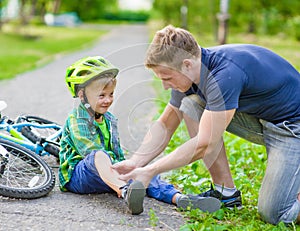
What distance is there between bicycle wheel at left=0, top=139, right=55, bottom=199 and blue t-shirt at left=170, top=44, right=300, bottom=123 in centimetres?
113

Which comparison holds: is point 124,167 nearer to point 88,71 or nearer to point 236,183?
point 88,71

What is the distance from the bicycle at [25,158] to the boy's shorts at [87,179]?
153mm

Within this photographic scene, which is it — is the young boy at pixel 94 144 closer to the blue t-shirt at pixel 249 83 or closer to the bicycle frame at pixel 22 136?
the bicycle frame at pixel 22 136

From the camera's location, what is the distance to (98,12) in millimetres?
64812

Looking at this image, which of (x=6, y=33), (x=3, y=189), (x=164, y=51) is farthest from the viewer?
(x=6, y=33)

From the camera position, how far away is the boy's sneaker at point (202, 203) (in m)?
3.83

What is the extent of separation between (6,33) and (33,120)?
71.1 feet

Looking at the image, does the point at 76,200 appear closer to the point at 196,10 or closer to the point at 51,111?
the point at 51,111

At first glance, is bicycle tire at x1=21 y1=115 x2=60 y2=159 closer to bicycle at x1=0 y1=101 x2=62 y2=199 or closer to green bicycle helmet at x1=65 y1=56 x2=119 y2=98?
bicycle at x1=0 y1=101 x2=62 y2=199

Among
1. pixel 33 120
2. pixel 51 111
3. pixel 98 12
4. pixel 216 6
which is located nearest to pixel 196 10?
pixel 216 6

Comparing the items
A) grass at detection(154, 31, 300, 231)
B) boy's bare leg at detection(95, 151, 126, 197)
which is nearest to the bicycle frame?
boy's bare leg at detection(95, 151, 126, 197)

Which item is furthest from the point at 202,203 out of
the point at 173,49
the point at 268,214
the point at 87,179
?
the point at 173,49

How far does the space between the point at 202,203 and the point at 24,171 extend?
130cm

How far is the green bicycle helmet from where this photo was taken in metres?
→ 3.98
